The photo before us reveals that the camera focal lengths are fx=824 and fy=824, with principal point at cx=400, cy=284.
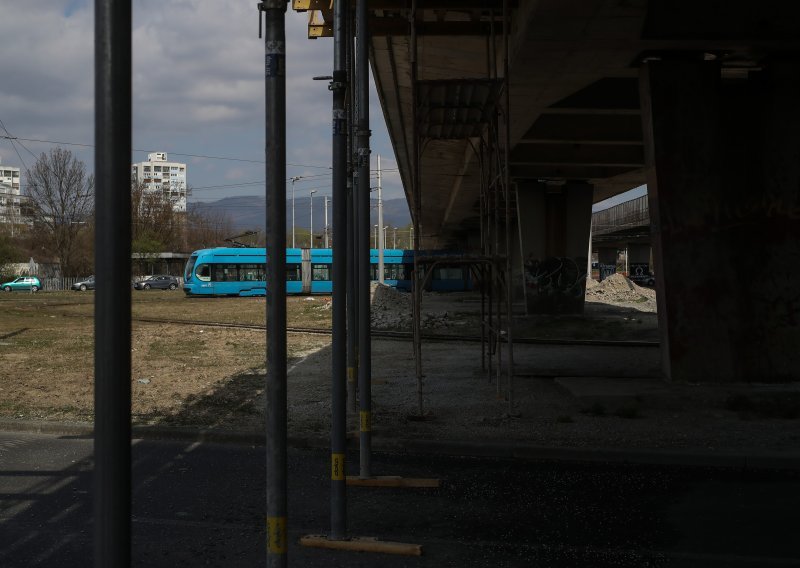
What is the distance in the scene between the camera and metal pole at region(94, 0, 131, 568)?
2.09 meters

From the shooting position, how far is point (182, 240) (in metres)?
97.7

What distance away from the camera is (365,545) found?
5477 mm

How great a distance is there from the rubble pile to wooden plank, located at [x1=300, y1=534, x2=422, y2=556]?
38288 mm

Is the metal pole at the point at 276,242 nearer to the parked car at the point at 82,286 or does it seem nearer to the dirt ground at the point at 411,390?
the dirt ground at the point at 411,390

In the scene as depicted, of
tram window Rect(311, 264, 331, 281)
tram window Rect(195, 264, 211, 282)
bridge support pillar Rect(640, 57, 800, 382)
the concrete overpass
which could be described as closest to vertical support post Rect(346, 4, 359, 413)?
the concrete overpass

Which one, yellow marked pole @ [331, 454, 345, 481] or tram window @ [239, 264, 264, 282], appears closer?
yellow marked pole @ [331, 454, 345, 481]

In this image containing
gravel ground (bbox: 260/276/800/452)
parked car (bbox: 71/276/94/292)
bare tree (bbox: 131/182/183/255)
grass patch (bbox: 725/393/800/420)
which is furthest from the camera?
bare tree (bbox: 131/182/183/255)

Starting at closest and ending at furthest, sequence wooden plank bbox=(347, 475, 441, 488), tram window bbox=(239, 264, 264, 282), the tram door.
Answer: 1. wooden plank bbox=(347, 475, 441, 488)
2. tram window bbox=(239, 264, 264, 282)
3. the tram door

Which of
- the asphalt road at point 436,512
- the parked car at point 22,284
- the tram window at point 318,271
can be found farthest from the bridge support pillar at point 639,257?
the asphalt road at point 436,512

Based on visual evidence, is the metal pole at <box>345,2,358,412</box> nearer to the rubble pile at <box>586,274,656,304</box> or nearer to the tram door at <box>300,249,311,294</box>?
the rubble pile at <box>586,274,656,304</box>

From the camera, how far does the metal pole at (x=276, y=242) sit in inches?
128

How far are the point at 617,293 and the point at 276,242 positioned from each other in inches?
1722

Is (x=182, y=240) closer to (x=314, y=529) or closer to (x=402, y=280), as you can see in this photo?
(x=402, y=280)

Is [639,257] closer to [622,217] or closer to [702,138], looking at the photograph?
[622,217]
